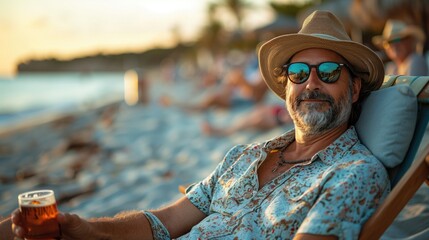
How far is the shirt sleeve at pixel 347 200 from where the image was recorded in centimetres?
190

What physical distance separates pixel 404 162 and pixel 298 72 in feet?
2.24

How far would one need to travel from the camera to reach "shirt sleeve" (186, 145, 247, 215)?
267 centimetres

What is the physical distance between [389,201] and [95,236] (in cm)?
127

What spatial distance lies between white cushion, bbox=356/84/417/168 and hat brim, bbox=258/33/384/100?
5.9 inches

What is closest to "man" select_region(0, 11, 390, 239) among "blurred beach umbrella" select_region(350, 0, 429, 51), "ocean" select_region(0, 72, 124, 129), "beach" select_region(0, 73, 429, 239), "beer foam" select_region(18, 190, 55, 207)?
"beer foam" select_region(18, 190, 55, 207)

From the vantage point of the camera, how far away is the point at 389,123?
2295 mm

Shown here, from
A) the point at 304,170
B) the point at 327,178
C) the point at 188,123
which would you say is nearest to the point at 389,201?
the point at 327,178

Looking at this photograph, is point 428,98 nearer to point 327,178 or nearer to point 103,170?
point 327,178

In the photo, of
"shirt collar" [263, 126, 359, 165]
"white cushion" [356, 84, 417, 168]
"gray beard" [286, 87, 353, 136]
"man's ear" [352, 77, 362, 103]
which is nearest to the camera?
"white cushion" [356, 84, 417, 168]

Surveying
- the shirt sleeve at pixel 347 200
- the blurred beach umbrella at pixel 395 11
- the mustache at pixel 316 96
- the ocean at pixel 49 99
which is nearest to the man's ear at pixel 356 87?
the mustache at pixel 316 96

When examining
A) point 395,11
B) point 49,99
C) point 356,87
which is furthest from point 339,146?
point 49,99

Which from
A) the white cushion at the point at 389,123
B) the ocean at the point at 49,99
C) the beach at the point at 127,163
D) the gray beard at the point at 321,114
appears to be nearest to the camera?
the white cushion at the point at 389,123

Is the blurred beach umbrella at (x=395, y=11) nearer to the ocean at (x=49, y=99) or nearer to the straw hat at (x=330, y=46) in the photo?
the straw hat at (x=330, y=46)

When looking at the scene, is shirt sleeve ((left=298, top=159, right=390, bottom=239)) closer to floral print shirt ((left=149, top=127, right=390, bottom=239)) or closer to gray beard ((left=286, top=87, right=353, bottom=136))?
floral print shirt ((left=149, top=127, right=390, bottom=239))
